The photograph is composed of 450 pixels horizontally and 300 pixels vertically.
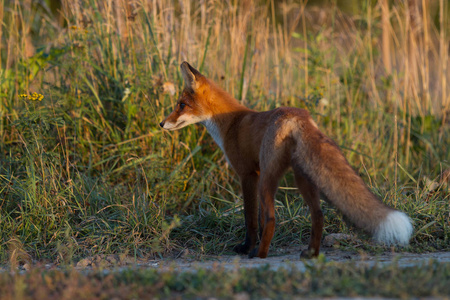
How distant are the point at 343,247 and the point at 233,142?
130cm

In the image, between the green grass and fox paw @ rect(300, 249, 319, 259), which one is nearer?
the green grass

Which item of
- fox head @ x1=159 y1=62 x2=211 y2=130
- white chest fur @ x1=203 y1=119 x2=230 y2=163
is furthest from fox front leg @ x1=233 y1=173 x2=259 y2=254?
fox head @ x1=159 y1=62 x2=211 y2=130

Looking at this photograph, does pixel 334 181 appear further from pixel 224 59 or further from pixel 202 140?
pixel 224 59

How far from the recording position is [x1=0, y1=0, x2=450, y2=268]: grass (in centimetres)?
448

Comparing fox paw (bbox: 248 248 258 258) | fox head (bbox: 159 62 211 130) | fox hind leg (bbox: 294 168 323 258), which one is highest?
fox head (bbox: 159 62 211 130)

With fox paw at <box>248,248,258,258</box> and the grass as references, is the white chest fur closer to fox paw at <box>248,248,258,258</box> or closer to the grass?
the grass

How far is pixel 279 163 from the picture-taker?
3756mm

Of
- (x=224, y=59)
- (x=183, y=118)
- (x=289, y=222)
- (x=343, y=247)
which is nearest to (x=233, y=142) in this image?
(x=183, y=118)

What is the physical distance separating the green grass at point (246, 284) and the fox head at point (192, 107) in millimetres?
1972

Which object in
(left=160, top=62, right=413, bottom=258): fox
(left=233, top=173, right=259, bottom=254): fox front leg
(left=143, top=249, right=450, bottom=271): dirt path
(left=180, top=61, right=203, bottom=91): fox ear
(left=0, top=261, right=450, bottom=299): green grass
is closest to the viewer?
(left=0, top=261, right=450, bottom=299): green grass

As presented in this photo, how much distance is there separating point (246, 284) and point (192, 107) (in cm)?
236

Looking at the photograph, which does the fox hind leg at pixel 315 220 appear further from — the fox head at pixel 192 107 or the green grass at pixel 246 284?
the fox head at pixel 192 107

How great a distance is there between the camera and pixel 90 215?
4676 mm

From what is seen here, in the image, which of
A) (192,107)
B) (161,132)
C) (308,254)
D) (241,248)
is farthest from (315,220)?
(161,132)
